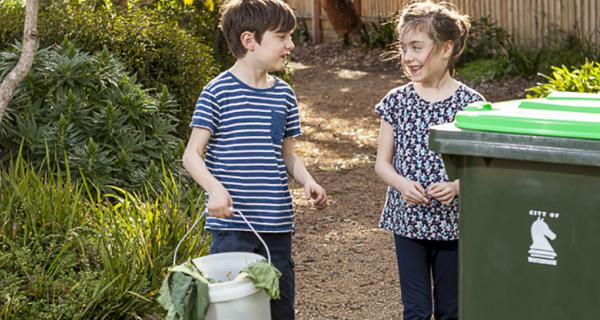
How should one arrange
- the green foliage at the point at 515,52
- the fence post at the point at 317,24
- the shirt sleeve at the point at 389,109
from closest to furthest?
the shirt sleeve at the point at 389,109 < the green foliage at the point at 515,52 < the fence post at the point at 317,24

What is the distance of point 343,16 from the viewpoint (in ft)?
58.5

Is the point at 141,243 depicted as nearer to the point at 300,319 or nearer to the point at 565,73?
the point at 300,319

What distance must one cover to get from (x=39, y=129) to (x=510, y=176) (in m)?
3.66

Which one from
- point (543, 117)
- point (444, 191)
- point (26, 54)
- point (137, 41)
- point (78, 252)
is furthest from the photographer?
point (137, 41)

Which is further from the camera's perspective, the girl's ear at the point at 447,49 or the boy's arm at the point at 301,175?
the girl's ear at the point at 447,49

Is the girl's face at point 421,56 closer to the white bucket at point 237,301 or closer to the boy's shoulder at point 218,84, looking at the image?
the boy's shoulder at point 218,84

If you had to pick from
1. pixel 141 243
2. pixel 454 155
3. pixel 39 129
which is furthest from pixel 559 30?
pixel 454 155

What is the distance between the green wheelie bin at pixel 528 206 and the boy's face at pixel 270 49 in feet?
2.66

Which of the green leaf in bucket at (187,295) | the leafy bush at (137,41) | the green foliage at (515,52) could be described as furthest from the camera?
the green foliage at (515,52)

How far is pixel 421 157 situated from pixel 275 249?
0.65m

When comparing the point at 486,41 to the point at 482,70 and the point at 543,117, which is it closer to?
the point at 482,70

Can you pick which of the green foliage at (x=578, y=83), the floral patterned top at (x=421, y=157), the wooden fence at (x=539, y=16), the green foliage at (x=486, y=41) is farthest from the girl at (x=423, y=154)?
the green foliage at (x=486, y=41)

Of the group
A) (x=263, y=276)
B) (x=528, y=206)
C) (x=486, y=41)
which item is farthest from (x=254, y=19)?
(x=486, y=41)

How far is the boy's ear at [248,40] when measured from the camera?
429 centimetres
